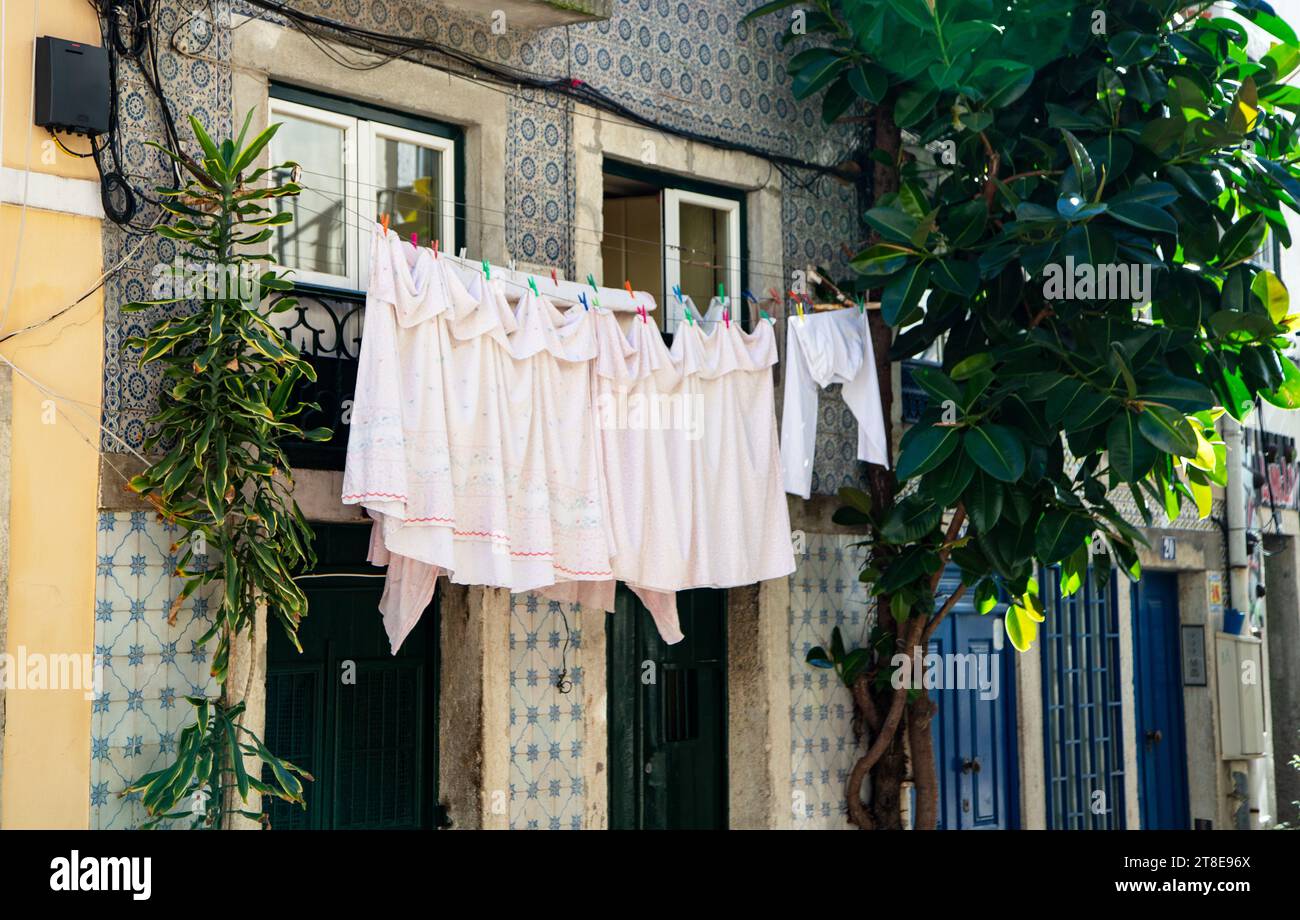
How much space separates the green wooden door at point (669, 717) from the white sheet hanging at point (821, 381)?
1.01 m

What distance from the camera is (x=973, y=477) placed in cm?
779

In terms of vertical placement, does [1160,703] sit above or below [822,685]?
below

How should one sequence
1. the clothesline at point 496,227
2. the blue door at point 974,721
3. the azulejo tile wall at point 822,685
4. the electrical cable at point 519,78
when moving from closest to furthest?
the electrical cable at point 519,78
the clothesline at point 496,227
the azulejo tile wall at point 822,685
the blue door at point 974,721

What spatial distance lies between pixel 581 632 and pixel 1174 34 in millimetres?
4114

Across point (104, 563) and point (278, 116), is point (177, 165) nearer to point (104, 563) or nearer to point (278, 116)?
point (278, 116)

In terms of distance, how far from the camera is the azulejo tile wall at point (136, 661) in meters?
6.02

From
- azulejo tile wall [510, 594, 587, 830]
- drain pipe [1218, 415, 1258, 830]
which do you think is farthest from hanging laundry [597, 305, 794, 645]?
drain pipe [1218, 415, 1258, 830]

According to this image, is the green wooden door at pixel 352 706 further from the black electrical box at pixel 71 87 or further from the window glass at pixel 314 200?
the black electrical box at pixel 71 87

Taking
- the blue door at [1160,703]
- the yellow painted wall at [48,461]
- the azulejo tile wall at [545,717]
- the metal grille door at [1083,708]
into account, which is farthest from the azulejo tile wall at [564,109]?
the blue door at [1160,703]

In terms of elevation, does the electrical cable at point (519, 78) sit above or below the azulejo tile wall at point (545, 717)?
above

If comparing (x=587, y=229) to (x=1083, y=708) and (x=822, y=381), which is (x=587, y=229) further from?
(x=1083, y=708)

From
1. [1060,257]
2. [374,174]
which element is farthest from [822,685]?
[374,174]

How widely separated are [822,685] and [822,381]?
1.74 m

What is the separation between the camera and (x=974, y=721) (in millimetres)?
9969
